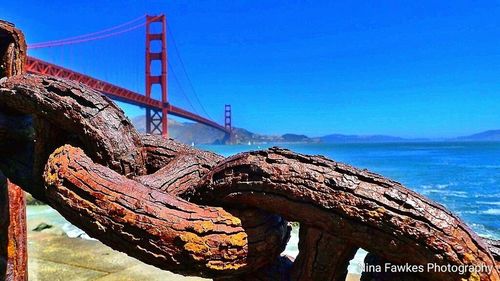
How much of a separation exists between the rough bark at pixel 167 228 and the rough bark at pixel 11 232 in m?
→ 0.64

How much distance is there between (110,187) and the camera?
29.0 inches

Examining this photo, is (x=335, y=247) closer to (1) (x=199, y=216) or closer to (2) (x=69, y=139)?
(1) (x=199, y=216)

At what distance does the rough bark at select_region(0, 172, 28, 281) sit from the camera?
1287mm

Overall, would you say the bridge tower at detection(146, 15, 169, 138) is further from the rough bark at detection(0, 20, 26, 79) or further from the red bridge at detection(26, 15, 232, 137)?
the rough bark at detection(0, 20, 26, 79)

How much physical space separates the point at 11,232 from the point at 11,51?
0.51 metres

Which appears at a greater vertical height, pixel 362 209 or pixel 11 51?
pixel 11 51

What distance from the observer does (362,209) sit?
0.61 m

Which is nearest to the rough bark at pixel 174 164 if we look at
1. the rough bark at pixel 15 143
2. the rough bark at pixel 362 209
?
the rough bark at pixel 362 209

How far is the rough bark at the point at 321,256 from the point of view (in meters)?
0.66

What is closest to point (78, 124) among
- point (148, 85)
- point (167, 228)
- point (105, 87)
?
point (167, 228)

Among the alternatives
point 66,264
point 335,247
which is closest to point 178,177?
point 335,247

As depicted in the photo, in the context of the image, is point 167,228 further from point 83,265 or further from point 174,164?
point 83,265

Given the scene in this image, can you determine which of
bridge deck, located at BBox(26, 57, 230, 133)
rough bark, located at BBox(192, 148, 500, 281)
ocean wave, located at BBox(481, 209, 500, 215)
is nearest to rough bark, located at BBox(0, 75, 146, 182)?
rough bark, located at BBox(192, 148, 500, 281)

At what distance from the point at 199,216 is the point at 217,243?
50mm
